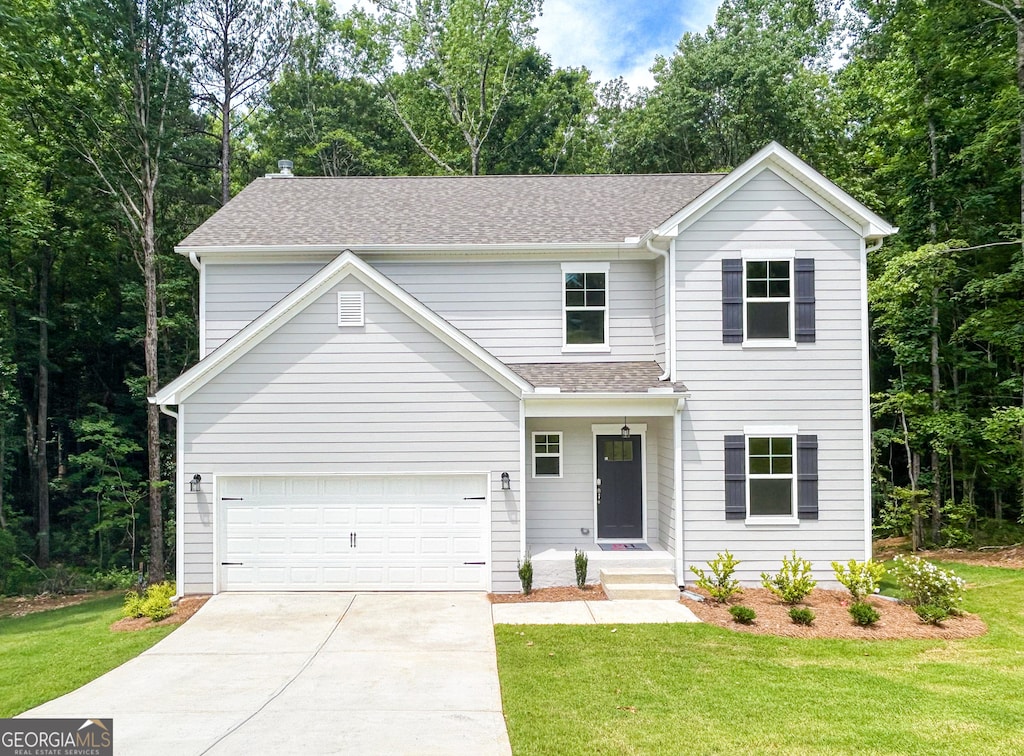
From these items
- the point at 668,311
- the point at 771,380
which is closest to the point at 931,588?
the point at 771,380

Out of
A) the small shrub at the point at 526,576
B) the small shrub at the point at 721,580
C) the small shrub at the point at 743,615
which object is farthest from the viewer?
the small shrub at the point at 526,576

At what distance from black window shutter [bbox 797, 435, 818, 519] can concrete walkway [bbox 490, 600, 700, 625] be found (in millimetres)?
2902

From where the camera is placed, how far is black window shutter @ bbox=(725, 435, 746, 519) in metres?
11.2

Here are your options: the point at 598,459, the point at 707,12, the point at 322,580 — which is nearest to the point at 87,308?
the point at 322,580

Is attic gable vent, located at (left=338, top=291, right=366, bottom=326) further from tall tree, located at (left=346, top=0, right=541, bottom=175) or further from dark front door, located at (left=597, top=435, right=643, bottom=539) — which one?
tall tree, located at (left=346, top=0, right=541, bottom=175)

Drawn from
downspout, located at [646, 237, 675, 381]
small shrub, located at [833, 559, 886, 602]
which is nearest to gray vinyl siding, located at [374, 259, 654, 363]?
downspout, located at [646, 237, 675, 381]

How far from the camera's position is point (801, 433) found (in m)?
11.3

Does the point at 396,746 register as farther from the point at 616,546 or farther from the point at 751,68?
the point at 751,68

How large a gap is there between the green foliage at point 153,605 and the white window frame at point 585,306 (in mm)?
8050

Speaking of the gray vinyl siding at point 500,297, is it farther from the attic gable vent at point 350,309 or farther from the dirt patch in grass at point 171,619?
the dirt patch in grass at point 171,619

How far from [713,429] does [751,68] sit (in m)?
20.6

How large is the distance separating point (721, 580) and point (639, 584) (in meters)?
1.33

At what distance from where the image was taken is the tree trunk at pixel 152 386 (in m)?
18.1

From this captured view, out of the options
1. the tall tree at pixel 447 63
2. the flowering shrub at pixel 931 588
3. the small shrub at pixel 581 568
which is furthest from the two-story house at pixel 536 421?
the tall tree at pixel 447 63
